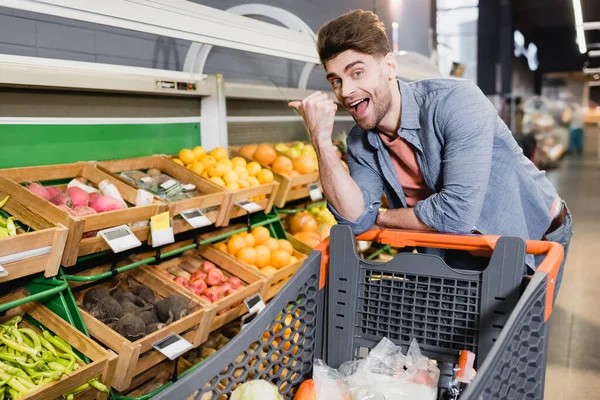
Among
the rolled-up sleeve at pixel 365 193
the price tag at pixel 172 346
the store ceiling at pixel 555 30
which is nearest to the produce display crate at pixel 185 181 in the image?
the price tag at pixel 172 346

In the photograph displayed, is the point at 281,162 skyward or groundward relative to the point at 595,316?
skyward

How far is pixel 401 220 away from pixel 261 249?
1.53m

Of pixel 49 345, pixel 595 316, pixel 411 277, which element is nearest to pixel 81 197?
pixel 49 345

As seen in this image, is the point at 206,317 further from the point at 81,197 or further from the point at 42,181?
the point at 42,181

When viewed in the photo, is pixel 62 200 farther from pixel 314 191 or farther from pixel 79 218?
pixel 314 191

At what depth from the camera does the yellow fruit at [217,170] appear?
314cm

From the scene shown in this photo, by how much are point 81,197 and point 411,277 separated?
5.22 feet

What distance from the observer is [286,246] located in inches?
129

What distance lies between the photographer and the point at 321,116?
1479mm

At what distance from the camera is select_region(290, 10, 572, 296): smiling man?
60.7 inches

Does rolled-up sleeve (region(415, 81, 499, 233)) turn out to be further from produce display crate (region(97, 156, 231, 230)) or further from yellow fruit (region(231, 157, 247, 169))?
yellow fruit (region(231, 157, 247, 169))

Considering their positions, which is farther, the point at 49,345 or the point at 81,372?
the point at 49,345

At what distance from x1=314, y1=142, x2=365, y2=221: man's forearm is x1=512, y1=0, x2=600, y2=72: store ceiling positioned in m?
17.8

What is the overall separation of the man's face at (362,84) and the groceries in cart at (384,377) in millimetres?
666
